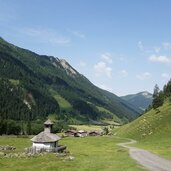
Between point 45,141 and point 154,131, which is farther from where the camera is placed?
point 154,131

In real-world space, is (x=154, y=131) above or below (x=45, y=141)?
above

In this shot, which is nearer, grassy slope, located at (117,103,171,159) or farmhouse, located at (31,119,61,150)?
farmhouse, located at (31,119,61,150)

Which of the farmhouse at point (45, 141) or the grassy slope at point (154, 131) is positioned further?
the grassy slope at point (154, 131)

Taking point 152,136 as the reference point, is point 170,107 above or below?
above

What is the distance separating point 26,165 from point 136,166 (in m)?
20.0

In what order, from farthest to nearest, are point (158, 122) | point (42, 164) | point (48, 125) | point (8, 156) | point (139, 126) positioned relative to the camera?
1. point (139, 126)
2. point (158, 122)
3. point (48, 125)
4. point (8, 156)
5. point (42, 164)

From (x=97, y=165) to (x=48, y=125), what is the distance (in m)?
58.1

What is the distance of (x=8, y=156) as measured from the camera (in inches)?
3182

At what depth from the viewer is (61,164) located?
212 ft

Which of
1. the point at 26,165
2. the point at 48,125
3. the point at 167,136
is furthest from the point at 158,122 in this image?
the point at 26,165

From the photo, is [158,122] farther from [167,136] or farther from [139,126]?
[167,136]

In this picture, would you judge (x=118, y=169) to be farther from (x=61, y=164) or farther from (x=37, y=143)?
(x=37, y=143)

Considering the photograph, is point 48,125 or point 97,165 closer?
point 97,165

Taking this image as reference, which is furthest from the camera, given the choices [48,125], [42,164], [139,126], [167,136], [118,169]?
[139,126]
